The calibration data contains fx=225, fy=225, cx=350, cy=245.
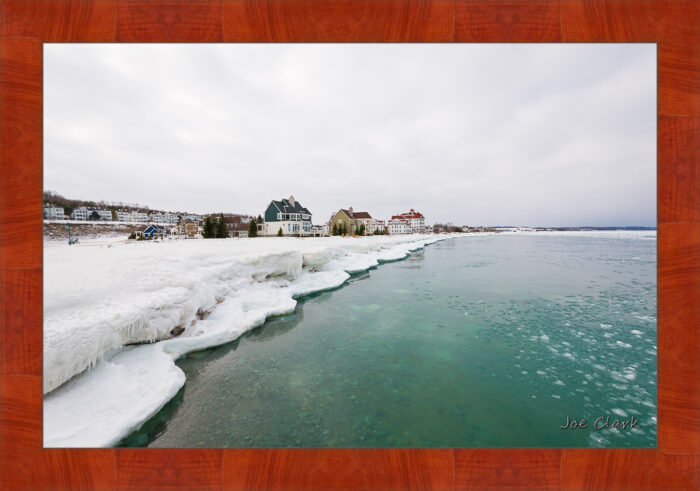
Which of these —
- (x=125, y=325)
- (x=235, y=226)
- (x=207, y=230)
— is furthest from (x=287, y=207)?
(x=125, y=325)

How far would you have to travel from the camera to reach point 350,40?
6.81ft

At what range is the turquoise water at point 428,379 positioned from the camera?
254cm

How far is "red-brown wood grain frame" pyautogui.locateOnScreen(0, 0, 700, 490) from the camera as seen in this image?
1.77m

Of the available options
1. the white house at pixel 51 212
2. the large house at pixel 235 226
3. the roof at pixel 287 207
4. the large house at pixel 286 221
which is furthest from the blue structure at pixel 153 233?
the white house at pixel 51 212

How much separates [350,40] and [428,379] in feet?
14.9

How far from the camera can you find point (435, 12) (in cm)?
200

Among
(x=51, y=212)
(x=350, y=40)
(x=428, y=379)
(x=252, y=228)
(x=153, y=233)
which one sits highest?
(x=350, y=40)

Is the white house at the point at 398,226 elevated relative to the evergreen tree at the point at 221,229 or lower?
elevated

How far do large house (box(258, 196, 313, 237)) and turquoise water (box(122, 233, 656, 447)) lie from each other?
1046 cm

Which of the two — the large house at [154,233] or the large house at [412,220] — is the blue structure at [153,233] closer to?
the large house at [154,233]

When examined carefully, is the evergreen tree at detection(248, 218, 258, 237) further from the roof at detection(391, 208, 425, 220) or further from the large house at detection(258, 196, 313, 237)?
the roof at detection(391, 208, 425, 220)

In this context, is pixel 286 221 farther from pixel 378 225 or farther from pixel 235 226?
pixel 378 225

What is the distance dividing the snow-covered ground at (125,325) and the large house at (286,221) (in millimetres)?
9101
